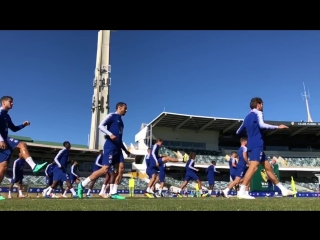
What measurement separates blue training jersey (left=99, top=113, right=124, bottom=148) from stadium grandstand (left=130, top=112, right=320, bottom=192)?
37211 mm

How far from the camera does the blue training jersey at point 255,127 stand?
7071 millimetres

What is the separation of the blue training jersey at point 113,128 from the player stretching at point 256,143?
10.4 feet

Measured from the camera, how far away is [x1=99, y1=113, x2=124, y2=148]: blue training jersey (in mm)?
8141

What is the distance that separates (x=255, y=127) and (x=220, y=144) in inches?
1987

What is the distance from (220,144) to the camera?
56.8m

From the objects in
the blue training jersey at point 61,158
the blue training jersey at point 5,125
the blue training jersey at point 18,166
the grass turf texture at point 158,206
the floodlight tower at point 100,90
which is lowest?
the grass turf texture at point 158,206

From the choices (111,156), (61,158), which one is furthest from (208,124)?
(111,156)

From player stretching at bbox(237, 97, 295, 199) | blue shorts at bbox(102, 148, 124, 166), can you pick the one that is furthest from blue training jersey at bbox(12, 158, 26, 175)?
player stretching at bbox(237, 97, 295, 199)

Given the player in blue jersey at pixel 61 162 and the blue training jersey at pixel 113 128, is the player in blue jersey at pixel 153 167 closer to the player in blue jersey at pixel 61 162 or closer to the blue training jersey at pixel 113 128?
the player in blue jersey at pixel 61 162

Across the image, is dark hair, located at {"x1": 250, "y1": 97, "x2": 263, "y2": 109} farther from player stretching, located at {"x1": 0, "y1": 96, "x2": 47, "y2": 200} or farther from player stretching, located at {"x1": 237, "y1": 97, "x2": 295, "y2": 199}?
player stretching, located at {"x1": 0, "y1": 96, "x2": 47, "y2": 200}

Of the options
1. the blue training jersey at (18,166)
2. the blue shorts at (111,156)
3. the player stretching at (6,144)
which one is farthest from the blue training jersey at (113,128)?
the blue training jersey at (18,166)

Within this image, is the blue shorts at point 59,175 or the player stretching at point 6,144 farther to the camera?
the blue shorts at point 59,175

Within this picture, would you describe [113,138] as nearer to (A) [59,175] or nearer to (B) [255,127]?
(B) [255,127]
